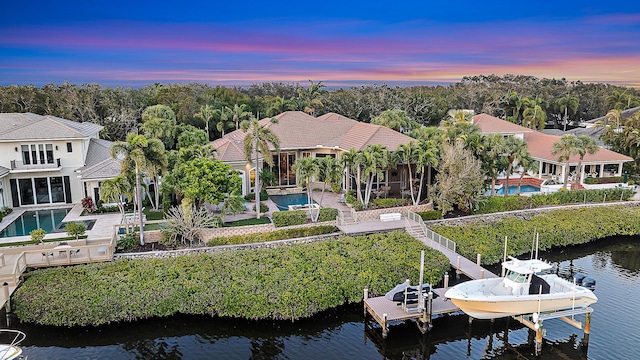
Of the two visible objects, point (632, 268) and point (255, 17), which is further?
point (255, 17)

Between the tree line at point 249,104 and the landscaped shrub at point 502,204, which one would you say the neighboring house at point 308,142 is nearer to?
the landscaped shrub at point 502,204

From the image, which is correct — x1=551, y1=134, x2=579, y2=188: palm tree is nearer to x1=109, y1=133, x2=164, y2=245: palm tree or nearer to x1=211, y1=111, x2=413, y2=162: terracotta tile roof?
x1=211, y1=111, x2=413, y2=162: terracotta tile roof

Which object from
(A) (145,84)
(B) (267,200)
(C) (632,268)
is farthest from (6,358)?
(A) (145,84)

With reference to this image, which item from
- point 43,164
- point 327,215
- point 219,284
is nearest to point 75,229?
point 219,284

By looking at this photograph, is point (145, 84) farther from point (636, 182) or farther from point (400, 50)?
point (636, 182)

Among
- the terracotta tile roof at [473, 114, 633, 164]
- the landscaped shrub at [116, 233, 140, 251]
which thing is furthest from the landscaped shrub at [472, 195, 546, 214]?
the landscaped shrub at [116, 233, 140, 251]

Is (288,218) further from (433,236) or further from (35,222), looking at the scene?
(35,222)
